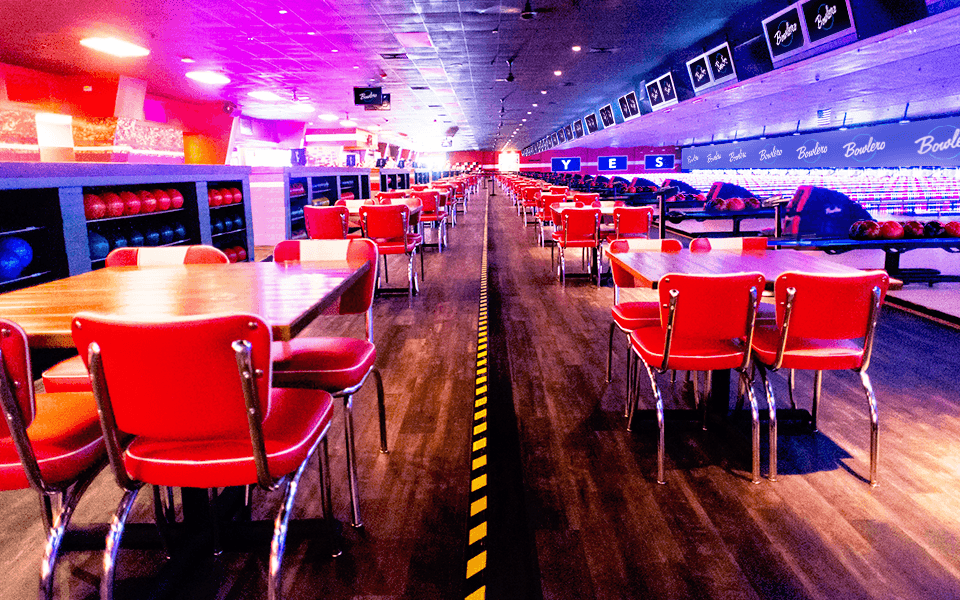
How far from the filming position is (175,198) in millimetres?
5262

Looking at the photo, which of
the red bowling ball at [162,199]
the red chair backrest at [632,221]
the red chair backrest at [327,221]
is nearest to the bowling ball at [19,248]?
the red bowling ball at [162,199]

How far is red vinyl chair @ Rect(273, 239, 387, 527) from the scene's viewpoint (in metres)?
1.94

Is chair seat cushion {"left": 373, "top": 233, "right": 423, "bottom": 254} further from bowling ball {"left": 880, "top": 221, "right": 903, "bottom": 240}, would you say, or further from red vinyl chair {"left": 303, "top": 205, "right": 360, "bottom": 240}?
bowling ball {"left": 880, "top": 221, "right": 903, "bottom": 240}

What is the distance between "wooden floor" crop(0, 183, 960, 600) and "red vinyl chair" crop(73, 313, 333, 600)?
1.95ft

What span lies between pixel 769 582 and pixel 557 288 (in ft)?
14.6

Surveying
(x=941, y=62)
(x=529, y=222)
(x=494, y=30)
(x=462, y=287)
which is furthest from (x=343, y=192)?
(x=941, y=62)

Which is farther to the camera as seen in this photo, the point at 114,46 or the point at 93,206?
the point at 114,46

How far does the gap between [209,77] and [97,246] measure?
7918 mm

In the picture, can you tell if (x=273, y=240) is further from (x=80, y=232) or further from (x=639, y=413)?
(x=639, y=413)

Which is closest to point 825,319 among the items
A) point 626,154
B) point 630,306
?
point 630,306

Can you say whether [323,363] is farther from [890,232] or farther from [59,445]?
[890,232]

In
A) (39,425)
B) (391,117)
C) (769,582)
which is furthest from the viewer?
(391,117)

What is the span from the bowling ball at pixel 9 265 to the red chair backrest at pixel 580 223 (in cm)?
420

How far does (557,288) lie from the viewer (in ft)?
19.9
